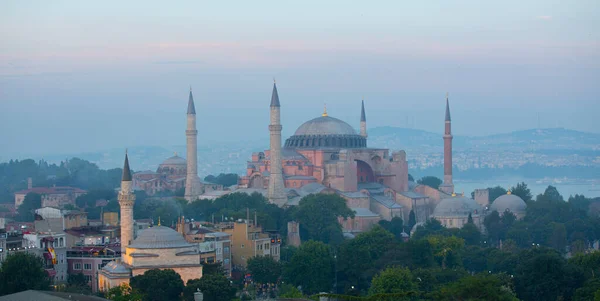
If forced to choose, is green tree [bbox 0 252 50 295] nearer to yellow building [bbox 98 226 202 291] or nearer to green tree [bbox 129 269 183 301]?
yellow building [bbox 98 226 202 291]

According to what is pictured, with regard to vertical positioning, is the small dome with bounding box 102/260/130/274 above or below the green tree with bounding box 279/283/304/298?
above

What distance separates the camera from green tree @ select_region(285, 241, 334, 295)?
5109 cm

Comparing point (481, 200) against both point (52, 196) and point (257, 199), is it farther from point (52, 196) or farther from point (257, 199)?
point (52, 196)

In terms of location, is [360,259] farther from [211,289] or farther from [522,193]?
[522,193]

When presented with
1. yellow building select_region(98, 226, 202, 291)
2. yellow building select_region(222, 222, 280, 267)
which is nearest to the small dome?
yellow building select_region(98, 226, 202, 291)

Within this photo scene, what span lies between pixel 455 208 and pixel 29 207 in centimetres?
2861

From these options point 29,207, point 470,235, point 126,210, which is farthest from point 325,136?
point 126,210

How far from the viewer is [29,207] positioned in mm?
87688

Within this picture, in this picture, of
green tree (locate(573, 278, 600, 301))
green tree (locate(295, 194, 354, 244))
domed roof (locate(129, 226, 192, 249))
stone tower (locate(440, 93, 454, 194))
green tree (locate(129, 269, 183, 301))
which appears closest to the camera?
green tree (locate(573, 278, 600, 301))

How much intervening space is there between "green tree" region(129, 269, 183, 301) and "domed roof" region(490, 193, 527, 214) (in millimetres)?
39206

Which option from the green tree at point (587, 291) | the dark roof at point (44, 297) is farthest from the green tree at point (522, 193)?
the dark roof at point (44, 297)

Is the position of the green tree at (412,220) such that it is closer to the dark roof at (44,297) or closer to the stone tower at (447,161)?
the stone tower at (447,161)

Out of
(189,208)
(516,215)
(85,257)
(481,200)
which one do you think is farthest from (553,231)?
(85,257)

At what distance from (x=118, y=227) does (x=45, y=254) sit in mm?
8959
